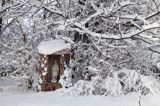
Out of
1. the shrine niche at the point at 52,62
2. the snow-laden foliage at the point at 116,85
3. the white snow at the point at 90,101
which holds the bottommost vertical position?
the white snow at the point at 90,101

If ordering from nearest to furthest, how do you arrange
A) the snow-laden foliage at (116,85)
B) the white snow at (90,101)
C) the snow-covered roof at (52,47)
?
the white snow at (90,101) < the snow-laden foliage at (116,85) < the snow-covered roof at (52,47)

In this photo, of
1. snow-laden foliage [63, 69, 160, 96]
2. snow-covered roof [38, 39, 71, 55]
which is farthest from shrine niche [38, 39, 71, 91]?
snow-laden foliage [63, 69, 160, 96]

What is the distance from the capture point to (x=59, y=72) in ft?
36.5

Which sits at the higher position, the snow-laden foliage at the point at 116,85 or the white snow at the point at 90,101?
the snow-laden foliage at the point at 116,85

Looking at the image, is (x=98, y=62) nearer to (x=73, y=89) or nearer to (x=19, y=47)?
(x=73, y=89)

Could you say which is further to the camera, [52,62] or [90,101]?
[52,62]

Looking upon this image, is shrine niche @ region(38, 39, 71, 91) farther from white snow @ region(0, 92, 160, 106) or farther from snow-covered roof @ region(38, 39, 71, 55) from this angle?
white snow @ region(0, 92, 160, 106)

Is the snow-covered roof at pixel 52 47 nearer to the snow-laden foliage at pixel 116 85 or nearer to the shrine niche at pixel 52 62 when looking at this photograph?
the shrine niche at pixel 52 62

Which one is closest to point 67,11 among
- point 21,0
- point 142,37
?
point 21,0

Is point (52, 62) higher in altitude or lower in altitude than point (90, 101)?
higher

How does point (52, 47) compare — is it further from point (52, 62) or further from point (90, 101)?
point (90, 101)

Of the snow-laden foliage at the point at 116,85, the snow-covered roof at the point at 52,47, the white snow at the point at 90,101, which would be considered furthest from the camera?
the snow-covered roof at the point at 52,47

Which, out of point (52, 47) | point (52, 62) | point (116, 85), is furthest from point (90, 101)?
point (52, 62)

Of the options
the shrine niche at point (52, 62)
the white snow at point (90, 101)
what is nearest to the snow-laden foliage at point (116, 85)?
the white snow at point (90, 101)
